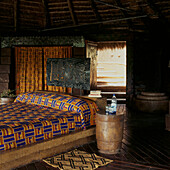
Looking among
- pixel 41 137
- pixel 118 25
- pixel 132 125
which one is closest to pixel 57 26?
pixel 118 25

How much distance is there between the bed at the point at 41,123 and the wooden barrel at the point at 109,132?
0.99 feet

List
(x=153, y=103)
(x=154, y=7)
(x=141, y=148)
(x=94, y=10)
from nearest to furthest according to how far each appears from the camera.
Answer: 1. (x=141, y=148)
2. (x=153, y=103)
3. (x=154, y=7)
4. (x=94, y=10)

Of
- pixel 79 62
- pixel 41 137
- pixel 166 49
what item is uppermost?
pixel 166 49

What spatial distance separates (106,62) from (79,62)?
574 cm

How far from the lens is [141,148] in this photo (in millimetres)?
3404

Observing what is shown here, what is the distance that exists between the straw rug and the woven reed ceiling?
4.31m

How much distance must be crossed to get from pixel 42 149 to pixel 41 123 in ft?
1.04

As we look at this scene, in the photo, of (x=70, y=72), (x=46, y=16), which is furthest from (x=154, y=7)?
(x=70, y=72)

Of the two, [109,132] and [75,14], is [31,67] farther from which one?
[109,132]

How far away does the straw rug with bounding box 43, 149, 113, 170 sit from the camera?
2740 millimetres

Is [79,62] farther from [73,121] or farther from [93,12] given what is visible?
[93,12]

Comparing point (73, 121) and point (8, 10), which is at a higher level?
point (8, 10)

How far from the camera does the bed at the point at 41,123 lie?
2617 millimetres

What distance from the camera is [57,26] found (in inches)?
291
